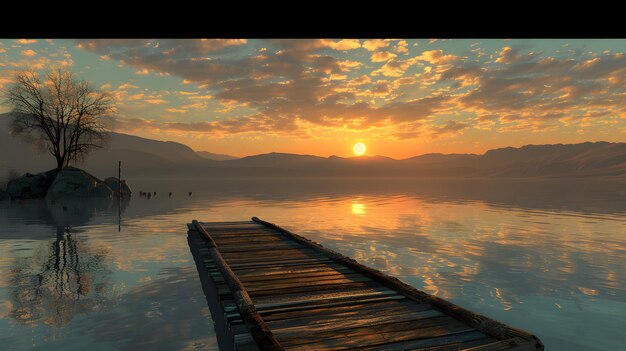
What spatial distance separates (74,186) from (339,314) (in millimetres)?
48334

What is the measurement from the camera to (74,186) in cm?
4559

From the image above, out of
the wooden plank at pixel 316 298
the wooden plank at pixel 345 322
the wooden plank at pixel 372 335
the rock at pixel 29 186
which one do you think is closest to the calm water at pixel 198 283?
the wooden plank at pixel 316 298

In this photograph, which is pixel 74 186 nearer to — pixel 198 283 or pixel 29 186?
pixel 29 186

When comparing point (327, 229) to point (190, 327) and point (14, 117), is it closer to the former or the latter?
point (190, 327)

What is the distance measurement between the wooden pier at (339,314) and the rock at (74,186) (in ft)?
138

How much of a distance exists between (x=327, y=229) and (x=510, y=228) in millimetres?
11077

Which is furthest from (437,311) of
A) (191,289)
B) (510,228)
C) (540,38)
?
(510,228)

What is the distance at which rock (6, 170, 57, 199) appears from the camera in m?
44.8

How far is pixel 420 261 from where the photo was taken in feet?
47.4

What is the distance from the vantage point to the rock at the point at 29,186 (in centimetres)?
4484

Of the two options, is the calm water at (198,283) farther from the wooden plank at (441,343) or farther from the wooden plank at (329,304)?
the wooden plank at (441,343)

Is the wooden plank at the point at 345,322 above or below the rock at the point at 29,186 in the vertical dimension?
below

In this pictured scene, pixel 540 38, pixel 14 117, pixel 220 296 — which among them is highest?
pixel 14 117
